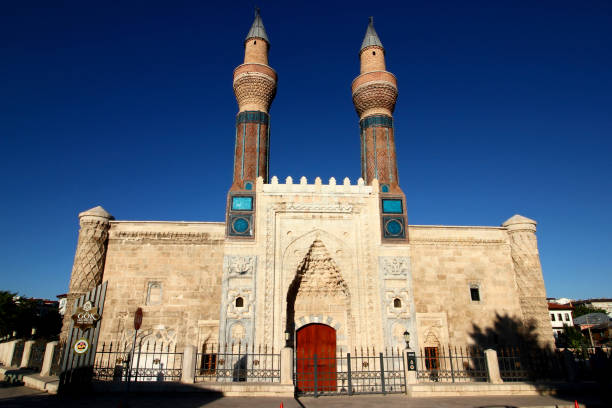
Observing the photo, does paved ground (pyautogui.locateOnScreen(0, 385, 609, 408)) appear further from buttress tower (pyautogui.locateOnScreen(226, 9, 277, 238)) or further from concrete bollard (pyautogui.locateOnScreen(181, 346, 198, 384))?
buttress tower (pyautogui.locateOnScreen(226, 9, 277, 238))

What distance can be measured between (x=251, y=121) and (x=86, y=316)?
10.1 meters

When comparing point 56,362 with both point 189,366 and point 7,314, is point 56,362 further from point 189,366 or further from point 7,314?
point 7,314

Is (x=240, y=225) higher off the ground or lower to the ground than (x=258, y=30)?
lower

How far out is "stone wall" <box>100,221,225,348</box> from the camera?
13.9 m

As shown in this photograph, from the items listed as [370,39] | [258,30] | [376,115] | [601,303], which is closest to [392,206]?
[376,115]

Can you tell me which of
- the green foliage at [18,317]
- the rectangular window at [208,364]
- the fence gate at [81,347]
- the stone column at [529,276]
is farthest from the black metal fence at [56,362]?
the green foliage at [18,317]

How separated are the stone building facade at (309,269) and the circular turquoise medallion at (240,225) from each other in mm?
37

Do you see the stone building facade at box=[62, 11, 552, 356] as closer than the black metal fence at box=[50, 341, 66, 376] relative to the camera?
No

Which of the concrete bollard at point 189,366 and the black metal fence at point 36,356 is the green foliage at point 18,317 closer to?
the black metal fence at point 36,356

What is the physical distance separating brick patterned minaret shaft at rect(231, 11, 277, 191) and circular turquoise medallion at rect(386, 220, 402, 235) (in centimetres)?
536

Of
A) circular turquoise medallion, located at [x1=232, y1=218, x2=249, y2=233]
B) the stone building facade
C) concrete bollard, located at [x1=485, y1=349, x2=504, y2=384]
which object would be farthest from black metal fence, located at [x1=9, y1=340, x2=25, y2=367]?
concrete bollard, located at [x1=485, y1=349, x2=504, y2=384]

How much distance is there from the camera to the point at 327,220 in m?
14.6

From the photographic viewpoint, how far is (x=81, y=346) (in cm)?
861

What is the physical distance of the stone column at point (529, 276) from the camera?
1448cm
